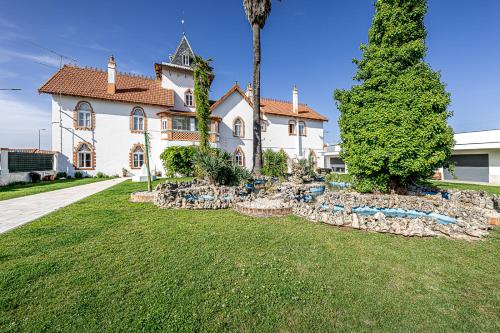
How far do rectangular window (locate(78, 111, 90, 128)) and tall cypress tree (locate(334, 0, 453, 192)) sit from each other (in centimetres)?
2318

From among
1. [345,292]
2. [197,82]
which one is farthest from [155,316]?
[197,82]

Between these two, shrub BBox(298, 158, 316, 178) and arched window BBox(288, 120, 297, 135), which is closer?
shrub BBox(298, 158, 316, 178)

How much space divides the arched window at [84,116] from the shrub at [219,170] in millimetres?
16642

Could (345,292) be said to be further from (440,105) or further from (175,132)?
(175,132)

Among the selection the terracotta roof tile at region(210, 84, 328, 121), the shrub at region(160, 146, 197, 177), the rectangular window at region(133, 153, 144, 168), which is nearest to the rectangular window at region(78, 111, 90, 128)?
the rectangular window at region(133, 153, 144, 168)

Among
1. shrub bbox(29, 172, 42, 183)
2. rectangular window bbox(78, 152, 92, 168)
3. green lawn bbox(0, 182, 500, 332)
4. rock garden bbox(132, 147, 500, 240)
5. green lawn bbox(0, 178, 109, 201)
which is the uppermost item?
rectangular window bbox(78, 152, 92, 168)

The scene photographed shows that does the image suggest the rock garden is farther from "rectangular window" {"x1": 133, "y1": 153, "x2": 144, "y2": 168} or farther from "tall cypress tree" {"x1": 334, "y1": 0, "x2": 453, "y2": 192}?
"rectangular window" {"x1": 133, "y1": 153, "x2": 144, "y2": 168}

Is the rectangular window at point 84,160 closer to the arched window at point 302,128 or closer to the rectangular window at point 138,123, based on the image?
the rectangular window at point 138,123

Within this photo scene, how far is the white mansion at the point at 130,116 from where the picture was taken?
20.8 m

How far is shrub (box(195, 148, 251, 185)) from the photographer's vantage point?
36.7 feet

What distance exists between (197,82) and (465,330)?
2240 centimetres

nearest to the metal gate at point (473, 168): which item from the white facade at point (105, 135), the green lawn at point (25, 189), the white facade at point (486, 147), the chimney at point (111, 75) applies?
the white facade at point (486, 147)

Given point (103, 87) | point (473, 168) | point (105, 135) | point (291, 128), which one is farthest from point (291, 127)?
point (103, 87)

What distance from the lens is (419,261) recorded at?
3.93m
